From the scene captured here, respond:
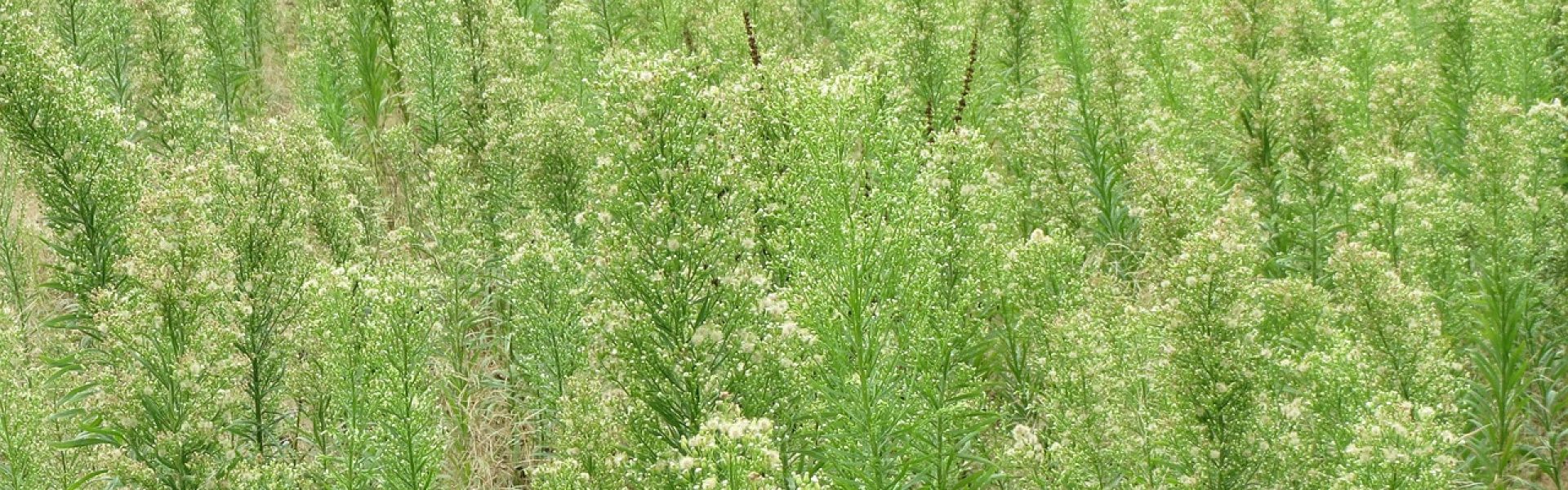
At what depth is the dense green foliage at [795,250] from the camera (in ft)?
17.8

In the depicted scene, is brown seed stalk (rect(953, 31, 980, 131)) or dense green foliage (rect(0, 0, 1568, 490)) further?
brown seed stalk (rect(953, 31, 980, 131))

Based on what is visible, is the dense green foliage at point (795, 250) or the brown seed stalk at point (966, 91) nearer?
the dense green foliage at point (795, 250)

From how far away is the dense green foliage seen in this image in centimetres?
544

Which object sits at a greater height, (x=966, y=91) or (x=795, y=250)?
(x=966, y=91)

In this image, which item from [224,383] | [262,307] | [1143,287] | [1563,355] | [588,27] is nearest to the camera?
[224,383]

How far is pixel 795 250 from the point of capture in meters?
5.59

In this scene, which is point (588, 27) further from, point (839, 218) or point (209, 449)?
point (839, 218)

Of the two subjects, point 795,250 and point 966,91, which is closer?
point 795,250

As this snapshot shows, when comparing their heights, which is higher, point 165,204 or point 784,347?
point 165,204

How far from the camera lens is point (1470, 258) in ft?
26.7

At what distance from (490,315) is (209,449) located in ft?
8.97

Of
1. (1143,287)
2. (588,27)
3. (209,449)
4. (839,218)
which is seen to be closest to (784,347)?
(839,218)

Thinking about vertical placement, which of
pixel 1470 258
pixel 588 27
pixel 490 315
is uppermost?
pixel 588 27

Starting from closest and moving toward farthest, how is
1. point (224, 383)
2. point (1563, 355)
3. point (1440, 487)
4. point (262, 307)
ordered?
point (1440, 487)
point (224, 383)
point (262, 307)
point (1563, 355)
